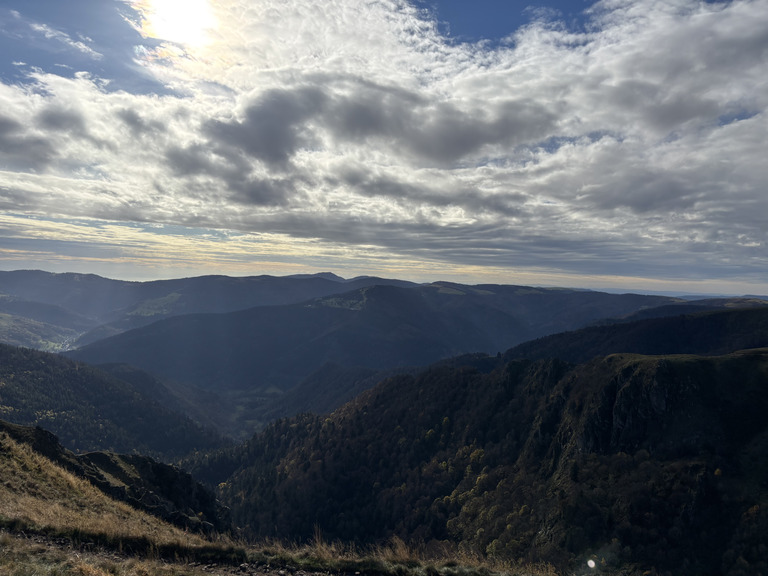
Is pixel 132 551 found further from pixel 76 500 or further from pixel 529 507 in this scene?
pixel 529 507

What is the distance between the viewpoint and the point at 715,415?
9844cm

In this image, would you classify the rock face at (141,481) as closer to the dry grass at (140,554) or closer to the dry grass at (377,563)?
the dry grass at (140,554)

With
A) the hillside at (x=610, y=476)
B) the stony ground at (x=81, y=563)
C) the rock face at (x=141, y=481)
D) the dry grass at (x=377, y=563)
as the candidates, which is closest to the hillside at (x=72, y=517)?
the stony ground at (x=81, y=563)

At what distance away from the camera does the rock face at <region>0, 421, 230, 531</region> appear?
159 feet

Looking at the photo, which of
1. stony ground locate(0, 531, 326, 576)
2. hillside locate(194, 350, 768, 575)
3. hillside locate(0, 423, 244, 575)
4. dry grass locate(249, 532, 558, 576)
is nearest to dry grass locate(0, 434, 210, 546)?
hillside locate(0, 423, 244, 575)

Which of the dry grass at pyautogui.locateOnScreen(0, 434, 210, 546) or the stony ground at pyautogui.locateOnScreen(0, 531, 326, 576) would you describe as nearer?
the stony ground at pyautogui.locateOnScreen(0, 531, 326, 576)

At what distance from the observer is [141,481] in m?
69.9

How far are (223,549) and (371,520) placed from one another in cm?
17800

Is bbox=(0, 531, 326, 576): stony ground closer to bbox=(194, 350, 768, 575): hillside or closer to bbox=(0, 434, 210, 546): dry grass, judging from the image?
bbox=(0, 434, 210, 546): dry grass

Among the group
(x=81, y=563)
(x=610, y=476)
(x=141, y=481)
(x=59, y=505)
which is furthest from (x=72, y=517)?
(x=610, y=476)

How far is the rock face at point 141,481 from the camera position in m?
48.4

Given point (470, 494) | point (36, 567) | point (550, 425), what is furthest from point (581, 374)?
point (36, 567)

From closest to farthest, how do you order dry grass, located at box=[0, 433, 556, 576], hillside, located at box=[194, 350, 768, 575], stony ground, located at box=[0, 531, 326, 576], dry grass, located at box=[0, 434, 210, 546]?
stony ground, located at box=[0, 531, 326, 576] < dry grass, located at box=[0, 433, 556, 576] < dry grass, located at box=[0, 434, 210, 546] < hillside, located at box=[194, 350, 768, 575]

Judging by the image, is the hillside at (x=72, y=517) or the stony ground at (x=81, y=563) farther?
the hillside at (x=72, y=517)
